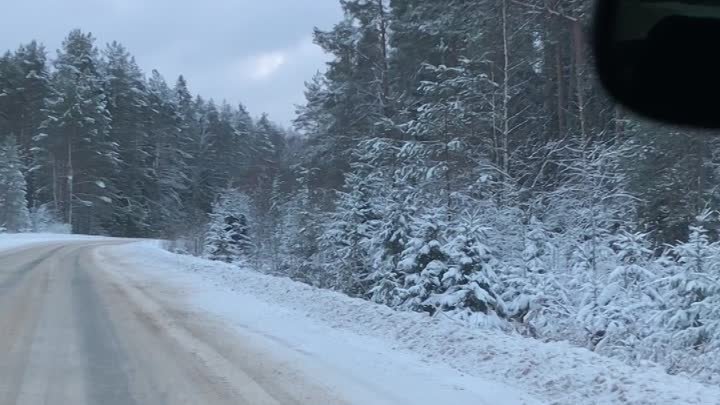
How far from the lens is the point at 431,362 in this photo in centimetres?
775

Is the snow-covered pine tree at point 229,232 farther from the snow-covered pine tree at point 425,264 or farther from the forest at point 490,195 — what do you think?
the snow-covered pine tree at point 425,264

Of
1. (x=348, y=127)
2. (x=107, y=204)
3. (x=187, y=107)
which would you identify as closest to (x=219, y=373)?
(x=348, y=127)

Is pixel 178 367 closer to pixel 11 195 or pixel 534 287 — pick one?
pixel 534 287

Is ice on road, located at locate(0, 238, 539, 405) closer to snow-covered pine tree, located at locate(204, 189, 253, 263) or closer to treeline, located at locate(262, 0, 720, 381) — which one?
treeline, located at locate(262, 0, 720, 381)

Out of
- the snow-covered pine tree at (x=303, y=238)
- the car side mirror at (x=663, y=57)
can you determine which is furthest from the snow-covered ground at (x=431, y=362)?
the snow-covered pine tree at (x=303, y=238)

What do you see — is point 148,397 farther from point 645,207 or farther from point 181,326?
point 645,207

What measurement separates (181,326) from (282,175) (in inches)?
1243

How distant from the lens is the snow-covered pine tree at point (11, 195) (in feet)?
155

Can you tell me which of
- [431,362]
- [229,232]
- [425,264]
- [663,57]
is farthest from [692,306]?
[229,232]

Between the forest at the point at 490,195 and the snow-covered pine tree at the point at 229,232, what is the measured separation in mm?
100

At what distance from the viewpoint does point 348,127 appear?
106 ft

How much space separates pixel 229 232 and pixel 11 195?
2424cm

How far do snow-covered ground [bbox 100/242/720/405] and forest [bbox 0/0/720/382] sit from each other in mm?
1149

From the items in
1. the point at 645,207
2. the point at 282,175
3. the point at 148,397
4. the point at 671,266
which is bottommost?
the point at 148,397
